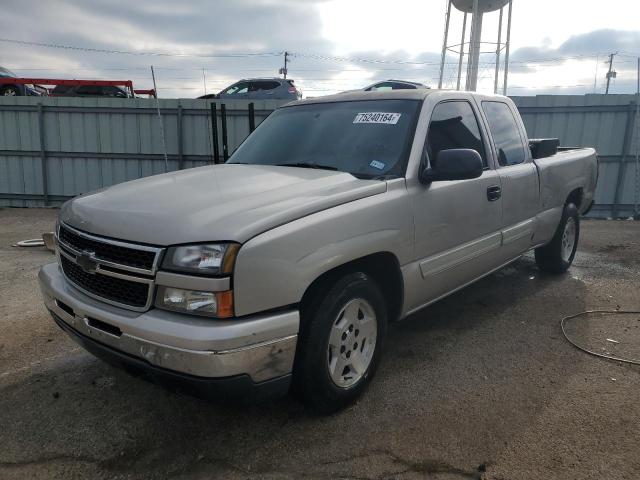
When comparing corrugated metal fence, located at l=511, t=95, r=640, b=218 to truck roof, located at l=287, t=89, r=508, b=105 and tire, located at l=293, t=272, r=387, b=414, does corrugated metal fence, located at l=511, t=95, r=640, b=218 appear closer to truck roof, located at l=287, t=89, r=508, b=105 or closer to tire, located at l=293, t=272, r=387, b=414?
truck roof, located at l=287, t=89, r=508, b=105

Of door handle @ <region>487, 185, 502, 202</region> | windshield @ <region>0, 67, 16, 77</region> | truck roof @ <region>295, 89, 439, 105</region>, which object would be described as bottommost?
door handle @ <region>487, 185, 502, 202</region>

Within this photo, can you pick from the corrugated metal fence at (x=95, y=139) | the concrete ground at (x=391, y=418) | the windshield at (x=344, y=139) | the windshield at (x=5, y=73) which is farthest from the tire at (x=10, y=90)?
the windshield at (x=344, y=139)

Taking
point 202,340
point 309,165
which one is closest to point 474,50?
point 309,165

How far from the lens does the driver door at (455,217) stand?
10.6 feet

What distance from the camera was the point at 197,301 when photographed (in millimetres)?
2199

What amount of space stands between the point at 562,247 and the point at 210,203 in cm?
445

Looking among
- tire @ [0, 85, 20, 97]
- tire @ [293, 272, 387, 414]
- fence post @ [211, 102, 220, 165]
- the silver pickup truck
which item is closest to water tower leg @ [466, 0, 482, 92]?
fence post @ [211, 102, 220, 165]

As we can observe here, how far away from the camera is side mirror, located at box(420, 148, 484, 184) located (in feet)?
9.89

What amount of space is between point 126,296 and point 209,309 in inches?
19.4

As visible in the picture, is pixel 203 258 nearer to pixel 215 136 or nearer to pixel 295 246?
pixel 295 246

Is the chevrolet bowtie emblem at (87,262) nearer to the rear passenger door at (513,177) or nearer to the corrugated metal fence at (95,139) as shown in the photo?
the rear passenger door at (513,177)

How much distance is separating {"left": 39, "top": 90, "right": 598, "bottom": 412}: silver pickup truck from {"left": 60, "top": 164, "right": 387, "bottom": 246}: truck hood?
0.01m

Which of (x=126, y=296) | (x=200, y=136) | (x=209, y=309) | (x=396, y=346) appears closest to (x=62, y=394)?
(x=126, y=296)

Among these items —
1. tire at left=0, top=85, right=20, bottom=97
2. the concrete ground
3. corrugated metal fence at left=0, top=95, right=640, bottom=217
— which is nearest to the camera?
the concrete ground
